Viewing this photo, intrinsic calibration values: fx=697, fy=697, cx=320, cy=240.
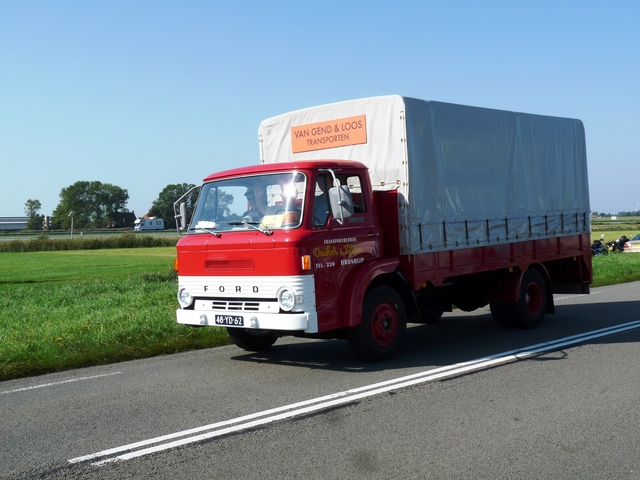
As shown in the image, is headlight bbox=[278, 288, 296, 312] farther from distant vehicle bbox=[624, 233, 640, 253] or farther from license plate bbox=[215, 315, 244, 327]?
distant vehicle bbox=[624, 233, 640, 253]

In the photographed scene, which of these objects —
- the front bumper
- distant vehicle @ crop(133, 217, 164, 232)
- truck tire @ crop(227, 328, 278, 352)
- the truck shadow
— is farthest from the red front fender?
distant vehicle @ crop(133, 217, 164, 232)

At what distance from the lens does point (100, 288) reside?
21.5 metres

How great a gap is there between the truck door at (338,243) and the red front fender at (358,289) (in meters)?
0.07

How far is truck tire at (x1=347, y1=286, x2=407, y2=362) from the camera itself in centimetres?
820

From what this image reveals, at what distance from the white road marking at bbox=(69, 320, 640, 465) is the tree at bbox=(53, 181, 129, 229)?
5203 inches

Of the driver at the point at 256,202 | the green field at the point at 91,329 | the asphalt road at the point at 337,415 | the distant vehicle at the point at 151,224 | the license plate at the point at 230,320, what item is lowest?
the asphalt road at the point at 337,415

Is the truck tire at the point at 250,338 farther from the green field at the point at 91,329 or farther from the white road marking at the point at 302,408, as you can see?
the white road marking at the point at 302,408

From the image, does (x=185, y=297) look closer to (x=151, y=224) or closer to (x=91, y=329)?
(x=91, y=329)

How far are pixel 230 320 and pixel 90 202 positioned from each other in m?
139

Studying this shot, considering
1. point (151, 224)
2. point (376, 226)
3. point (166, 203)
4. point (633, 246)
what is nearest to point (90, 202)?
point (151, 224)

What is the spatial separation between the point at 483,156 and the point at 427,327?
3128 mm

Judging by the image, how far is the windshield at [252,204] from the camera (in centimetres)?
782

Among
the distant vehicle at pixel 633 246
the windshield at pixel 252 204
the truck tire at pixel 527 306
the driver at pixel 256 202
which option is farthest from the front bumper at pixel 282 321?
the distant vehicle at pixel 633 246

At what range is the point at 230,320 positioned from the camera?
798 cm
